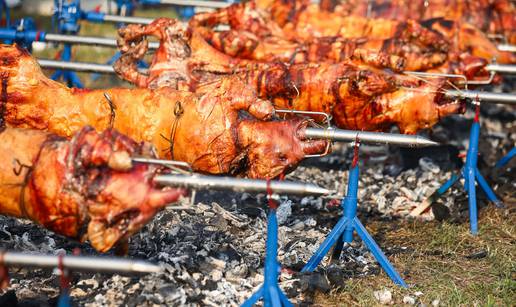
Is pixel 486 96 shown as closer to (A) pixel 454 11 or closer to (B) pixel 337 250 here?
(B) pixel 337 250

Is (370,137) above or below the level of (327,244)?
above

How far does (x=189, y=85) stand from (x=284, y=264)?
7.30ft

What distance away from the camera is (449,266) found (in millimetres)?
6641

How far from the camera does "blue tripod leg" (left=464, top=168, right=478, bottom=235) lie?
24.4 ft

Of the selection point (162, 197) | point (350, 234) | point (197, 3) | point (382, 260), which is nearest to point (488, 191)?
point (382, 260)

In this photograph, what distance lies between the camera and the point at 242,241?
262 inches

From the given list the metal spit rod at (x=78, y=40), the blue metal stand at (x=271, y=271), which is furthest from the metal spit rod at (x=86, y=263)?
the metal spit rod at (x=78, y=40)

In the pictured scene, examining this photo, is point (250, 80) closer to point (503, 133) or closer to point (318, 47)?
point (318, 47)

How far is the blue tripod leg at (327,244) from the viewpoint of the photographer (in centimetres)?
608

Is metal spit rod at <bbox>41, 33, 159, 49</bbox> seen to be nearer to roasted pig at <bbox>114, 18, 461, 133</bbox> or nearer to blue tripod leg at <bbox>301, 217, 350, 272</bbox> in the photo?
roasted pig at <bbox>114, 18, 461, 133</bbox>

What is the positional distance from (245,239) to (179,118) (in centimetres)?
133

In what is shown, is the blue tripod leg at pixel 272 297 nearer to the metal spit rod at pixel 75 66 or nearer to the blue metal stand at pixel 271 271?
the blue metal stand at pixel 271 271

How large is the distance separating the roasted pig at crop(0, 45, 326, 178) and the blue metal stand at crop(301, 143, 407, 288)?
0.44 meters

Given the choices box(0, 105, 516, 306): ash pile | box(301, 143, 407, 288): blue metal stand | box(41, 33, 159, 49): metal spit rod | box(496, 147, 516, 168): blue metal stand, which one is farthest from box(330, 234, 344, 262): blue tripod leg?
box(41, 33, 159, 49): metal spit rod
